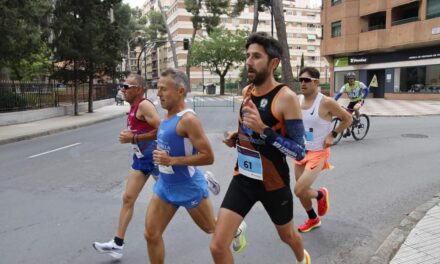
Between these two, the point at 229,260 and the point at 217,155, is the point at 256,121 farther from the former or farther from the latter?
the point at 217,155

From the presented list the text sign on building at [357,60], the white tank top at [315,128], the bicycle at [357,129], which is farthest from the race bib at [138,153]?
the text sign on building at [357,60]

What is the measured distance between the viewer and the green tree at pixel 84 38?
22.5 m

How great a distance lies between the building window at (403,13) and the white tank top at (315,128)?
3208cm

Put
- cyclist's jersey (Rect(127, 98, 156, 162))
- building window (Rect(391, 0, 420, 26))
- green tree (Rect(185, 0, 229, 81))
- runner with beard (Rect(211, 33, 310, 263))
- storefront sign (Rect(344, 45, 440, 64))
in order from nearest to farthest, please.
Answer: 1. runner with beard (Rect(211, 33, 310, 263))
2. cyclist's jersey (Rect(127, 98, 156, 162))
3. storefront sign (Rect(344, 45, 440, 64))
4. building window (Rect(391, 0, 420, 26))
5. green tree (Rect(185, 0, 229, 81))

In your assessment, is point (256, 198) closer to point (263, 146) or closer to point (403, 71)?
point (263, 146)

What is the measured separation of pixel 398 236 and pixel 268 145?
2402 mm

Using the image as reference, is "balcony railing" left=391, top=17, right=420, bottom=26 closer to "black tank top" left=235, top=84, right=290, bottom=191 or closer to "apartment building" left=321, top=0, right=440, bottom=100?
"apartment building" left=321, top=0, right=440, bottom=100

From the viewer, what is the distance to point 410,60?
107 ft

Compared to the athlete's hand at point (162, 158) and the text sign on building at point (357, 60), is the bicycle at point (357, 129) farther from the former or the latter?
the text sign on building at point (357, 60)

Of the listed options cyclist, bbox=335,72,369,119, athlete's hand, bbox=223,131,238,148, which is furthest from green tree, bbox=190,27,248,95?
athlete's hand, bbox=223,131,238,148

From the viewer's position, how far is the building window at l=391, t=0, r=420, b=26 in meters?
33.3

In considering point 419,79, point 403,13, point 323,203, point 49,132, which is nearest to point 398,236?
point 323,203

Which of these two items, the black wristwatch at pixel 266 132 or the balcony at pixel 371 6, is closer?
the black wristwatch at pixel 266 132

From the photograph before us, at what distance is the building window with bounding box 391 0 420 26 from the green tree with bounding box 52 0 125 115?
22.1 metres
